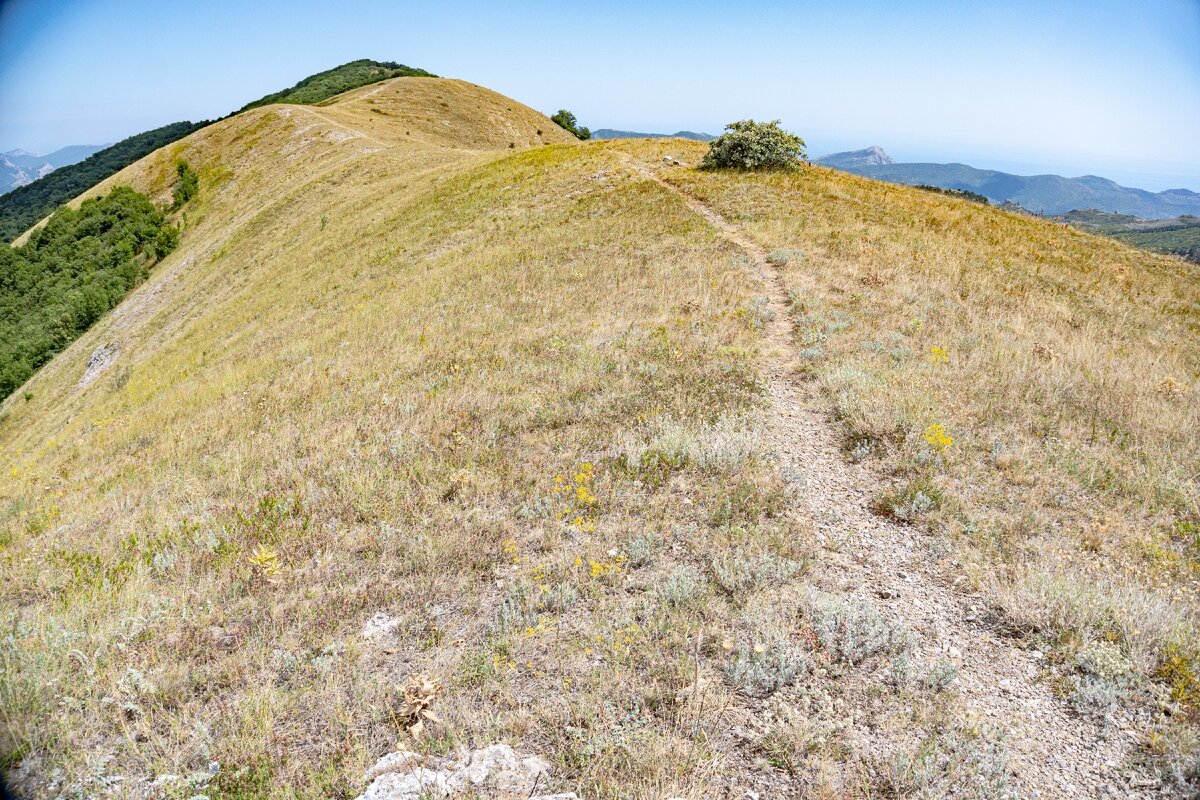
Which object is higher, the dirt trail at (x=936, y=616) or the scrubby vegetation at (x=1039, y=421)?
the scrubby vegetation at (x=1039, y=421)

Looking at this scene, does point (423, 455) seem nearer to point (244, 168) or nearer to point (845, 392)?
point (845, 392)

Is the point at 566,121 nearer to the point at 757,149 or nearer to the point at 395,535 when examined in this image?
the point at 757,149

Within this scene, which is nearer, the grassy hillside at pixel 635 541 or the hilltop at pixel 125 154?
the grassy hillside at pixel 635 541

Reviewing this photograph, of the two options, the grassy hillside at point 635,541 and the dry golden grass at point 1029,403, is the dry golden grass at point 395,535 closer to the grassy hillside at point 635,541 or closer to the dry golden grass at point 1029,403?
the grassy hillside at point 635,541

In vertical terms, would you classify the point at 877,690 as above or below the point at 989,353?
below

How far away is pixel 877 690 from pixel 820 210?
863 inches

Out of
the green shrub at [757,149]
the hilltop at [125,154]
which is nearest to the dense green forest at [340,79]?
the hilltop at [125,154]

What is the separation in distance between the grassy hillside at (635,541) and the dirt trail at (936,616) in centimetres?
6

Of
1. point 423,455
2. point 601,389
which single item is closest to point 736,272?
point 601,389

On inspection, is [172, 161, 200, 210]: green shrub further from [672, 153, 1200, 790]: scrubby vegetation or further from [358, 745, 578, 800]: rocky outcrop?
[358, 745, 578, 800]: rocky outcrop

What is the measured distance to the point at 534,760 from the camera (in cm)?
401

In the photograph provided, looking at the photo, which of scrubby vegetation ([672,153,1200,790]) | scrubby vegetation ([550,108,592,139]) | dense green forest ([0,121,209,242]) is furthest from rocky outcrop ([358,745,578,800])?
dense green forest ([0,121,209,242])

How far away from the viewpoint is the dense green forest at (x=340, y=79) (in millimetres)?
107562

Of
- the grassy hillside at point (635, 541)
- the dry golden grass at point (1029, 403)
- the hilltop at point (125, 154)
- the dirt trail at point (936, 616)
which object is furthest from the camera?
the hilltop at point (125, 154)
